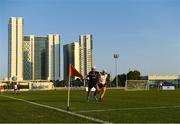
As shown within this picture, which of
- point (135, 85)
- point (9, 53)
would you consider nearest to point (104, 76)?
point (135, 85)

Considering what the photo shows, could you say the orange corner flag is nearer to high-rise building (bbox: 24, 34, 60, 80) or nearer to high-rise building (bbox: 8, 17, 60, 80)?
high-rise building (bbox: 8, 17, 60, 80)

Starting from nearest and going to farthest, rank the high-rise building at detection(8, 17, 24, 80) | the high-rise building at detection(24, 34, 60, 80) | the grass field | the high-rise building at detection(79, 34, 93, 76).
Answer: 1. the grass field
2. the high-rise building at detection(79, 34, 93, 76)
3. the high-rise building at detection(8, 17, 24, 80)
4. the high-rise building at detection(24, 34, 60, 80)

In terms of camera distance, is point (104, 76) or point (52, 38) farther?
point (52, 38)

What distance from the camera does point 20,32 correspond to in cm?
18338

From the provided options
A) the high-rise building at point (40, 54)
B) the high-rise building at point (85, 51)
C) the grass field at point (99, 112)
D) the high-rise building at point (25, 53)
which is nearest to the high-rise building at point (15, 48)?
the high-rise building at point (25, 53)

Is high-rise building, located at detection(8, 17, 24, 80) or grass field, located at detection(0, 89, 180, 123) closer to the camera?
grass field, located at detection(0, 89, 180, 123)

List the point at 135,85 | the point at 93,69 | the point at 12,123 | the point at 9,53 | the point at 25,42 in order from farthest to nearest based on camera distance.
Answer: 1. the point at 25,42
2. the point at 9,53
3. the point at 135,85
4. the point at 93,69
5. the point at 12,123

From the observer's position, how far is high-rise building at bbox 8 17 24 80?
174 metres

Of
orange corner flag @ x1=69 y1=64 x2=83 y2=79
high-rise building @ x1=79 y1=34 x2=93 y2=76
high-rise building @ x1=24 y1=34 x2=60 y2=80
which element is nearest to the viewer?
orange corner flag @ x1=69 y1=64 x2=83 y2=79

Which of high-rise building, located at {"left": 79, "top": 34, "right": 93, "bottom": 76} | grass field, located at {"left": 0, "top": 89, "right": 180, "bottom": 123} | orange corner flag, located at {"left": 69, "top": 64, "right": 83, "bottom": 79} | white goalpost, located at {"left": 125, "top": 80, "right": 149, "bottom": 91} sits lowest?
grass field, located at {"left": 0, "top": 89, "right": 180, "bottom": 123}

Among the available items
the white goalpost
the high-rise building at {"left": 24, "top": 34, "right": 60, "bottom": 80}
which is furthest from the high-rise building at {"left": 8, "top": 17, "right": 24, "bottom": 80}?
the white goalpost

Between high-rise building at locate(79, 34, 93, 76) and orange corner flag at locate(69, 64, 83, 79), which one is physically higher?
high-rise building at locate(79, 34, 93, 76)

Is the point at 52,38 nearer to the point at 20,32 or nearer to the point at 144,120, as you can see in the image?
the point at 20,32

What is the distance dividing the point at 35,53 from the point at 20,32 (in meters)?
18.4
